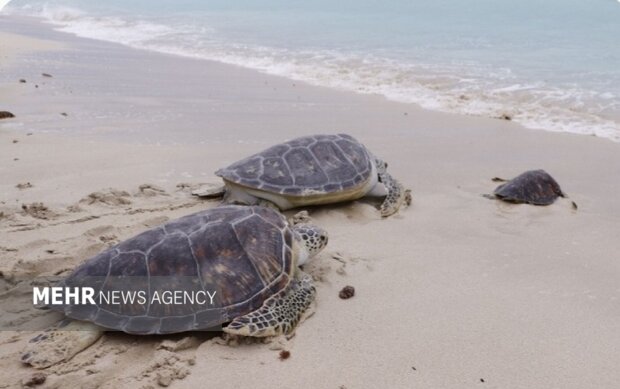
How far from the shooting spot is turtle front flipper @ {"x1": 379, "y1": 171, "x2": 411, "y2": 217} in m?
4.29

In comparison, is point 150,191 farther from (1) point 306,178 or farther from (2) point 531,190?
(2) point 531,190

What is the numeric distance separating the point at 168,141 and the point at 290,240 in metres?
3.22

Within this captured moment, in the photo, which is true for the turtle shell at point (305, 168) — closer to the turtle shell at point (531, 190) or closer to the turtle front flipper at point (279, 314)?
the turtle shell at point (531, 190)

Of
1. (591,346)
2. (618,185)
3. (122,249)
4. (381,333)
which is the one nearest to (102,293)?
(122,249)

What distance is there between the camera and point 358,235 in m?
3.93

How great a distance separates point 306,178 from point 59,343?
2.26m

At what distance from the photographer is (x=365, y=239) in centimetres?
385

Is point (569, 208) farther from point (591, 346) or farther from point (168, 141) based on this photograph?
point (168, 141)

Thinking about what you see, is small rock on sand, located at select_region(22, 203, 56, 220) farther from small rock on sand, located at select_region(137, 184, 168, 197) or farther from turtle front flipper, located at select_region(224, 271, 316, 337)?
turtle front flipper, located at select_region(224, 271, 316, 337)

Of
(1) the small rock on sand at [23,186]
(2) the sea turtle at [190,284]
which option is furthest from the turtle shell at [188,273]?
(1) the small rock on sand at [23,186]

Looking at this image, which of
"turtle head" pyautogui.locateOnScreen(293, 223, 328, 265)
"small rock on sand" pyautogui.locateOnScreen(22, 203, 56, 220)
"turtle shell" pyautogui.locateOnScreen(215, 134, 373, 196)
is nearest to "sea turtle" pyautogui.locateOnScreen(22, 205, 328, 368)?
"turtle head" pyautogui.locateOnScreen(293, 223, 328, 265)

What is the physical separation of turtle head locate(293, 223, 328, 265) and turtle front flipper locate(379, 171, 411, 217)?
1078mm

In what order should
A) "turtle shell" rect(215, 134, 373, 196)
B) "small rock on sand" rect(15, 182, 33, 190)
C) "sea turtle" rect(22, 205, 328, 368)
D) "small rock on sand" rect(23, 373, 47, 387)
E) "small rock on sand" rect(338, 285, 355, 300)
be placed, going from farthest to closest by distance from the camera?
"small rock on sand" rect(15, 182, 33, 190) < "turtle shell" rect(215, 134, 373, 196) < "small rock on sand" rect(338, 285, 355, 300) < "sea turtle" rect(22, 205, 328, 368) < "small rock on sand" rect(23, 373, 47, 387)

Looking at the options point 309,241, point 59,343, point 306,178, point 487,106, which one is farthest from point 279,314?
point 487,106
